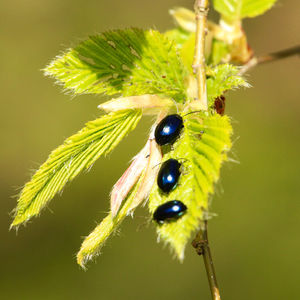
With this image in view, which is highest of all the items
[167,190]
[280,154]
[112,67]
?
[112,67]

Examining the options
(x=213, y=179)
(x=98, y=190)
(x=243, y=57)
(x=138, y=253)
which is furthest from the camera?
(x=98, y=190)

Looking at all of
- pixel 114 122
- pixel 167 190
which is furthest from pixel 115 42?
pixel 167 190

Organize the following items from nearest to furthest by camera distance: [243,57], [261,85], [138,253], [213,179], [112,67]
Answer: [213,179] → [112,67] → [243,57] → [138,253] → [261,85]

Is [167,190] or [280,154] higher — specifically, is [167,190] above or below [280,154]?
above

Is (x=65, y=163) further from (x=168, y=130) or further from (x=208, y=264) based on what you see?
(x=208, y=264)

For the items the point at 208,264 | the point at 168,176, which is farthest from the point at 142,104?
the point at 208,264

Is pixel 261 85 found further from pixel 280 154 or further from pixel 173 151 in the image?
pixel 173 151

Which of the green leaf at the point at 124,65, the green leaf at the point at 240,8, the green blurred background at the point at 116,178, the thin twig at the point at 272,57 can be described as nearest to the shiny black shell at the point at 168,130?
the green leaf at the point at 124,65

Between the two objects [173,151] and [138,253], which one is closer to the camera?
[173,151]
